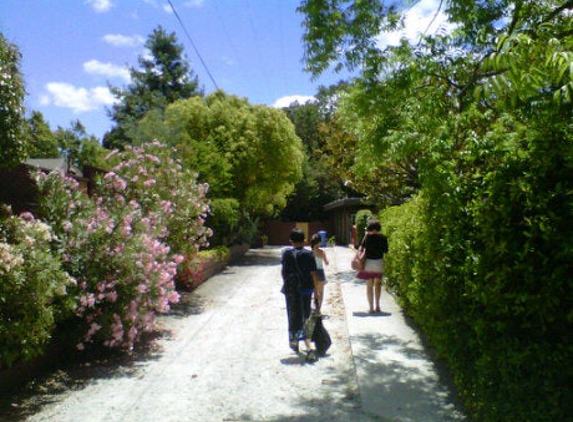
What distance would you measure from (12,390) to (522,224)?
5.71 m

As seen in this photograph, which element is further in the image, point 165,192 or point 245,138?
point 245,138

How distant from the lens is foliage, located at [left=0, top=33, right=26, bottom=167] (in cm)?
583

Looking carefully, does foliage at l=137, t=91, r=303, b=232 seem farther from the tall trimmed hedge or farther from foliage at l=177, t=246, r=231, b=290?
the tall trimmed hedge

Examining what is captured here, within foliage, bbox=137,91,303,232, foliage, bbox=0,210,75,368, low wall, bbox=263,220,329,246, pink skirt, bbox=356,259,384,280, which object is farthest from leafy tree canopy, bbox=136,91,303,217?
low wall, bbox=263,220,329,246

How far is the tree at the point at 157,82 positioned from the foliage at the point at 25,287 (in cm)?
4724

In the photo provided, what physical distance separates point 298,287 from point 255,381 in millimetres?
1493

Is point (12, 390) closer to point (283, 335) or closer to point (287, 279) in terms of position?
point (287, 279)

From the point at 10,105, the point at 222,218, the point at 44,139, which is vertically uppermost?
the point at 44,139

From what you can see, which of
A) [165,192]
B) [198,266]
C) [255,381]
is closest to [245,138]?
[198,266]

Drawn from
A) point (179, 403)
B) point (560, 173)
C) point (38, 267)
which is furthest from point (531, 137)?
point (38, 267)

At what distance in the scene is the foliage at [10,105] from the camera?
5828mm

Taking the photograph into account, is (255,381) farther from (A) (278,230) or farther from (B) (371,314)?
(A) (278,230)

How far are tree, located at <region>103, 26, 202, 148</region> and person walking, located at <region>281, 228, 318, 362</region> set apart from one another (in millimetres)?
46745

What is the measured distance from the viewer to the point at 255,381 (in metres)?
6.67
